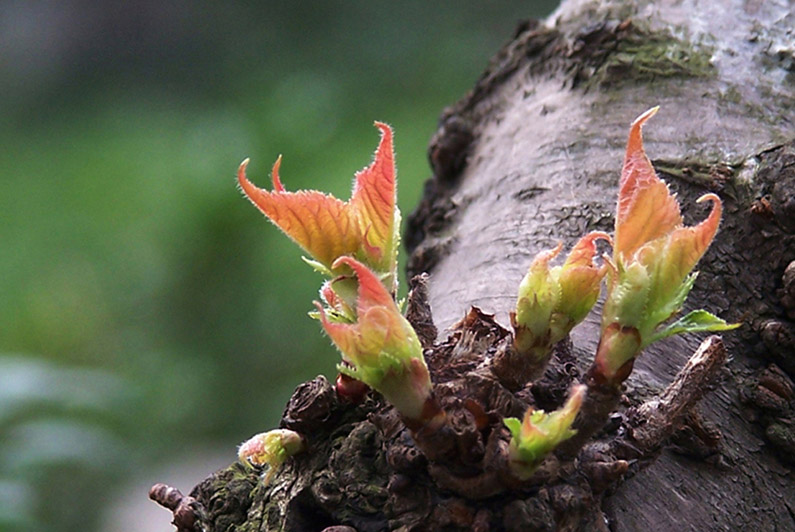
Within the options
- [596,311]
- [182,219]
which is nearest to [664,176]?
[596,311]

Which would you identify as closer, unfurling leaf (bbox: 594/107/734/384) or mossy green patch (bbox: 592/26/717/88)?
unfurling leaf (bbox: 594/107/734/384)

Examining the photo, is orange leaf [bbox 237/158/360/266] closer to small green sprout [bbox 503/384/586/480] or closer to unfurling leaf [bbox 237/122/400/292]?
unfurling leaf [bbox 237/122/400/292]

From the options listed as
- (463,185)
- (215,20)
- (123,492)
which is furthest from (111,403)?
(215,20)

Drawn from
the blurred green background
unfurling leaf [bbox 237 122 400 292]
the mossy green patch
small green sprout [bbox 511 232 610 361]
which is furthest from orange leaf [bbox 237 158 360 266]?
the blurred green background

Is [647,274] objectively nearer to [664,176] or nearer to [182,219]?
[664,176]

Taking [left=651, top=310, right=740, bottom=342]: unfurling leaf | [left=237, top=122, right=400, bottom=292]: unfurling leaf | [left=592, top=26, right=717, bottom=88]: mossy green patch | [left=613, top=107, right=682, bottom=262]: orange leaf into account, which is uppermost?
[left=592, top=26, right=717, bottom=88]: mossy green patch

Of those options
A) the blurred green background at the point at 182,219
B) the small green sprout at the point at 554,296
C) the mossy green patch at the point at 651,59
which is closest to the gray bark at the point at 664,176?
the mossy green patch at the point at 651,59

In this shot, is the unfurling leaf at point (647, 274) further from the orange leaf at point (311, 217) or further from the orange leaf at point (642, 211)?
the orange leaf at point (311, 217)
